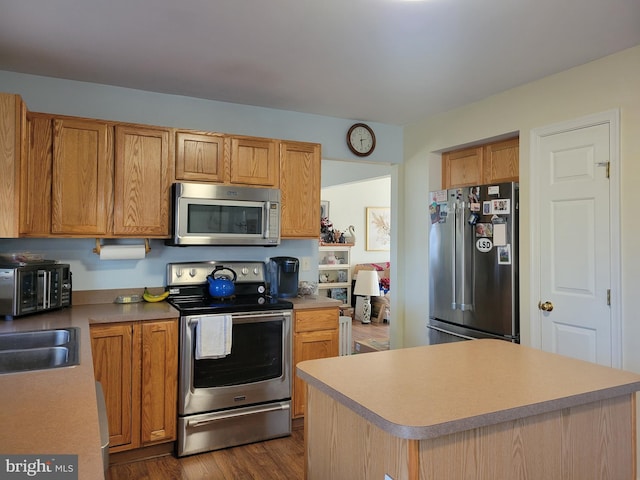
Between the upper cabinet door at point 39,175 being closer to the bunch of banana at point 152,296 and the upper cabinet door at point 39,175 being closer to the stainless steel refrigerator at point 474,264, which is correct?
the bunch of banana at point 152,296

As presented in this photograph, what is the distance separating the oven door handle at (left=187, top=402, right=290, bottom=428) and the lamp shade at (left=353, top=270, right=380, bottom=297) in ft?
14.9

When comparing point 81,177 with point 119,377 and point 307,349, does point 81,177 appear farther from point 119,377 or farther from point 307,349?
point 307,349

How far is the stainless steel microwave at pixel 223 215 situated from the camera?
10.2 feet

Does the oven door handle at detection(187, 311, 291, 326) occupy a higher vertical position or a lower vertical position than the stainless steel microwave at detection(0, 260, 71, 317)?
lower

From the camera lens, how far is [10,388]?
56.1 inches

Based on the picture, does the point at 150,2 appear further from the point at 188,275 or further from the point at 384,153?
the point at 384,153

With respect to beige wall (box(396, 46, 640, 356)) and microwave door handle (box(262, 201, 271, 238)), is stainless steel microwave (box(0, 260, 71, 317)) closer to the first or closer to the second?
microwave door handle (box(262, 201, 271, 238))

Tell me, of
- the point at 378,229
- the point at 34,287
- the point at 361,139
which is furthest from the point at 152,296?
the point at 378,229

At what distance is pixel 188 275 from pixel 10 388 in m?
2.02

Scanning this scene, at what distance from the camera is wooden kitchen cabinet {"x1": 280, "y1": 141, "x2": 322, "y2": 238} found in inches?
139

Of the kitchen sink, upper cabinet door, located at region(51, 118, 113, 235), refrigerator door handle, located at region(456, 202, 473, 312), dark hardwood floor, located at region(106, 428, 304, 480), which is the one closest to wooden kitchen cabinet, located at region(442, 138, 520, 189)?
refrigerator door handle, located at region(456, 202, 473, 312)

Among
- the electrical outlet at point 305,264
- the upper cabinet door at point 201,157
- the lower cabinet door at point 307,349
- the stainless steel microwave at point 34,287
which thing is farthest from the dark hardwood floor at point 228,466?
the upper cabinet door at point 201,157

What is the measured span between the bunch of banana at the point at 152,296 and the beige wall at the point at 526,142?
209 centimetres

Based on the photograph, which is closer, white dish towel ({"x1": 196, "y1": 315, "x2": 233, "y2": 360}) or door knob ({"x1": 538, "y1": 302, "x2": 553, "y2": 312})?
white dish towel ({"x1": 196, "y1": 315, "x2": 233, "y2": 360})
